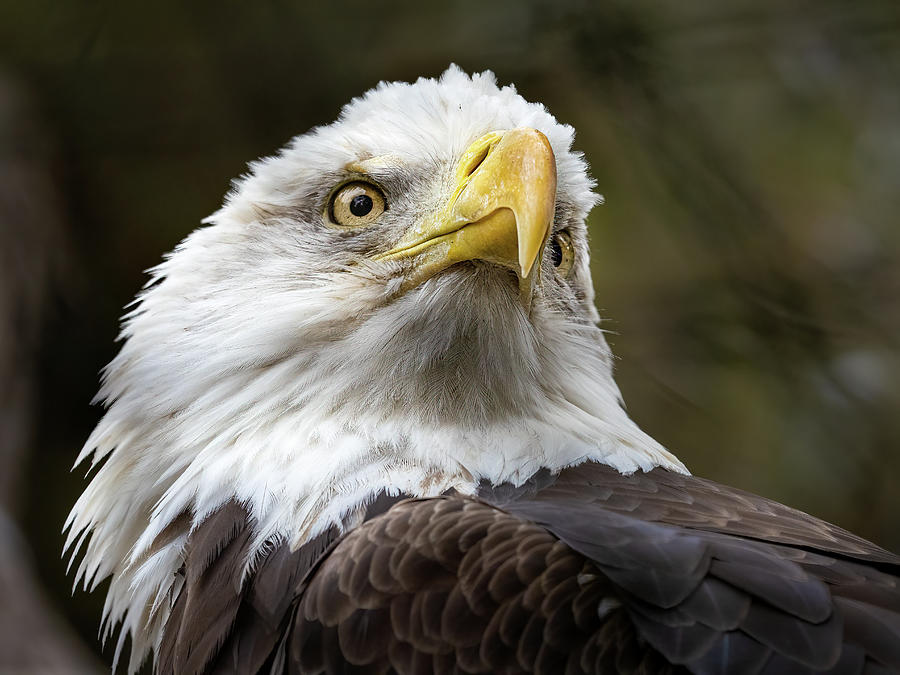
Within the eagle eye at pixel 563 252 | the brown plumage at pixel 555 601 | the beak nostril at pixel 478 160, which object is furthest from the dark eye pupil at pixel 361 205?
the brown plumage at pixel 555 601

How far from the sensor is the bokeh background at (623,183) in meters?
4.43

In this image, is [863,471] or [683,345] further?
[683,345]

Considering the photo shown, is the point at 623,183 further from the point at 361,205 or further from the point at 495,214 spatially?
the point at 495,214

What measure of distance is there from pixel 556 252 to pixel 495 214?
0.51 metres

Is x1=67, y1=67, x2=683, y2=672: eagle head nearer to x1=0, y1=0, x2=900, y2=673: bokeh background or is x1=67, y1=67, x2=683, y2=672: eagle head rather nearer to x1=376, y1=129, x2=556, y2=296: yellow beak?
x1=376, y1=129, x2=556, y2=296: yellow beak

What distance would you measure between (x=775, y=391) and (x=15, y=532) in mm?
3308

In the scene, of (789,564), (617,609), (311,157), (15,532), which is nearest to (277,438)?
(311,157)

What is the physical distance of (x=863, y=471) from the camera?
4.61 meters

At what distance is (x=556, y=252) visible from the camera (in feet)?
8.62

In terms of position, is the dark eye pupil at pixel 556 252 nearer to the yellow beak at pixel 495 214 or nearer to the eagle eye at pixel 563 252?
the eagle eye at pixel 563 252

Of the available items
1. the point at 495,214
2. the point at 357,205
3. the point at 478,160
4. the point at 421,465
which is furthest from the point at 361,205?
the point at 421,465

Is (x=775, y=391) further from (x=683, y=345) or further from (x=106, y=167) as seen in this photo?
(x=106, y=167)

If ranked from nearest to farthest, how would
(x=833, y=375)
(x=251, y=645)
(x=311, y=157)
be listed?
(x=251, y=645) < (x=311, y=157) < (x=833, y=375)

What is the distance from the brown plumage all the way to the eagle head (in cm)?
24
